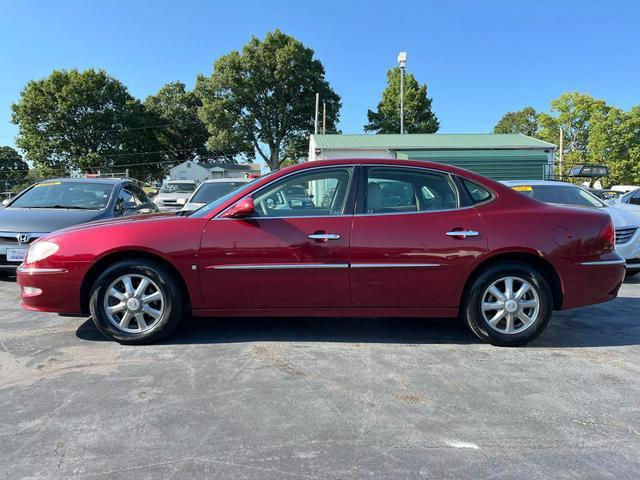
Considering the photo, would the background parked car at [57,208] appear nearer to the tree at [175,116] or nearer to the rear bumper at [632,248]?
the rear bumper at [632,248]

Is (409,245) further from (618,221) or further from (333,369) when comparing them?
(618,221)

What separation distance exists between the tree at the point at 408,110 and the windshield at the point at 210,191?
116ft

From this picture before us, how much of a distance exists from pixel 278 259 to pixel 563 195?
19.0 ft

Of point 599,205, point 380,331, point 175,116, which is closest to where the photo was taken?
point 380,331

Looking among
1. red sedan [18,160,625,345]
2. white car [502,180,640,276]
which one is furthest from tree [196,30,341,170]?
red sedan [18,160,625,345]

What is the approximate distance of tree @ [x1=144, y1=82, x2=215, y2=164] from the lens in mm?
60487

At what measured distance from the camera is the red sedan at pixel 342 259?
12.7ft

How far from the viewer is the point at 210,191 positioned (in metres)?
9.81

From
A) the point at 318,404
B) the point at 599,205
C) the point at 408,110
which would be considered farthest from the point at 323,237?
the point at 408,110

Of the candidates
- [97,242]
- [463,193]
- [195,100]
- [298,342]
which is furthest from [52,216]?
[195,100]

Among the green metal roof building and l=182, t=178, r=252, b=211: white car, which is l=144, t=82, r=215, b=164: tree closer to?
the green metal roof building

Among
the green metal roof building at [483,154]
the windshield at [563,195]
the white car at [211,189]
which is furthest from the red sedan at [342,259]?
the green metal roof building at [483,154]

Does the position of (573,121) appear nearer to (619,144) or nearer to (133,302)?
(619,144)

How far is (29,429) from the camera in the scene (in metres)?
2.71
